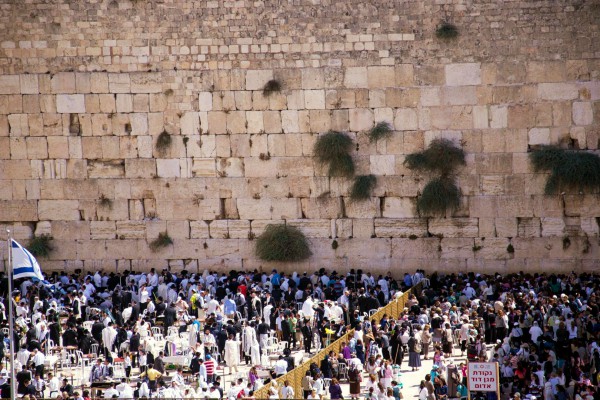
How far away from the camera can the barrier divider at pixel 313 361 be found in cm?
1684

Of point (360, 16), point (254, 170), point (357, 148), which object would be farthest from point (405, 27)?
point (254, 170)

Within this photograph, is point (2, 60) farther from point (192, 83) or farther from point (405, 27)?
point (405, 27)

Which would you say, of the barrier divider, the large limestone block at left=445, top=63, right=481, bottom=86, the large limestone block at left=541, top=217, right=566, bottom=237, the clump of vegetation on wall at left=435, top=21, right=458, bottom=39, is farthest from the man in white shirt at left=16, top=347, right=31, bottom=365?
the large limestone block at left=541, top=217, right=566, bottom=237

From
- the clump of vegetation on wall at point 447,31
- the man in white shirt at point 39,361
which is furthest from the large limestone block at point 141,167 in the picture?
the man in white shirt at point 39,361

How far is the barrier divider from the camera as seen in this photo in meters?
16.8

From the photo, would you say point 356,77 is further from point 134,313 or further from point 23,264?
point 23,264

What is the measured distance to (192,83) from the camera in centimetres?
2652

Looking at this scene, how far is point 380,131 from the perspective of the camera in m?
25.9

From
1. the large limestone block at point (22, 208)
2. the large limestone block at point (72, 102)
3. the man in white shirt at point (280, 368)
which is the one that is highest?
the large limestone block at point (72, 102)

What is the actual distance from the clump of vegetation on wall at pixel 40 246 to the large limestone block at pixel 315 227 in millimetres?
5619

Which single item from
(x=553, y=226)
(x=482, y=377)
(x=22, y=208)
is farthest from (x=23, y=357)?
(x=553, y=226)

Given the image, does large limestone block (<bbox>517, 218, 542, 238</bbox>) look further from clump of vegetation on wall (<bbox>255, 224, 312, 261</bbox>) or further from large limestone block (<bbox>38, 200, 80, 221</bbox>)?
large limestone block (<bbox>38, 200, 80, 221</bbox>)

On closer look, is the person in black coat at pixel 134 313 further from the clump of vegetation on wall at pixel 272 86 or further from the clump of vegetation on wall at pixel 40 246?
the clump of vegetation on wall at pixel 272 86

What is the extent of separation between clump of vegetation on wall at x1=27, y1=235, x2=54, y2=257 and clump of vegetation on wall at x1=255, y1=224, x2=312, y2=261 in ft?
15.6
